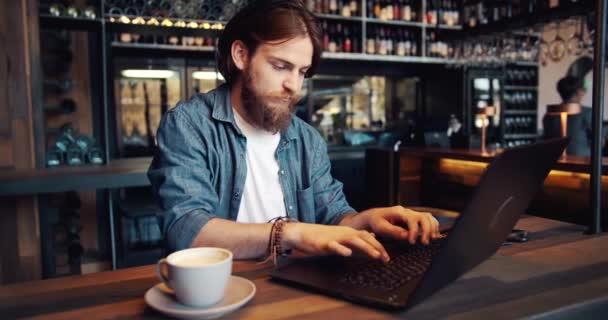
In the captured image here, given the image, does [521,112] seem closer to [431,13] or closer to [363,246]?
[431,13]

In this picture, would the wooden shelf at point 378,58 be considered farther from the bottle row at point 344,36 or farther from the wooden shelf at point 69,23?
the wooden shelf at point 69,23

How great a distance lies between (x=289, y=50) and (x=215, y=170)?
379 millimetres

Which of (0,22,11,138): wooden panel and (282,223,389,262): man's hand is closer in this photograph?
(282,223,389,262): man's hand

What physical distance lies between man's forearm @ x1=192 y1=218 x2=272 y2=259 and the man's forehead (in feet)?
1.64

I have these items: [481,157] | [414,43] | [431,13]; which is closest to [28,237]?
[481,157]

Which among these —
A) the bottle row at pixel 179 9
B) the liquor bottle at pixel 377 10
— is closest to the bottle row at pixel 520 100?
the liquor bottle at pixel 377 10

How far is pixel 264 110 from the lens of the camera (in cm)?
129

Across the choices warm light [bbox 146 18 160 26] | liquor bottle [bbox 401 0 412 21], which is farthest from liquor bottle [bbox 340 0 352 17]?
warm light [bbox 146 18 160 26]

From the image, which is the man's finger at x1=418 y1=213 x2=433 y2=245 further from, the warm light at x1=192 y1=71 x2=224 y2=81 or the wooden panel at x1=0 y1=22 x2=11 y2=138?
the warm light at x1=192 y1=71 x2=224 y2=81

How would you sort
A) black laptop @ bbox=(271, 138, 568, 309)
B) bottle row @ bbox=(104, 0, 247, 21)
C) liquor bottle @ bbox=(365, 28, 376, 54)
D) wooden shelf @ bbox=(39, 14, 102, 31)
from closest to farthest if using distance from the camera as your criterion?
black laptop @ bbox=(271, 138, 568, 309), wooden shelf @ bbox=(39, 14, 102, 31), bottle row @ bbox=(104, 0, 247, 21), liquor bottle @ bbox=(365, 28, 376, 54)

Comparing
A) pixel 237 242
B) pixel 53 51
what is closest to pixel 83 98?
pixel 53 51

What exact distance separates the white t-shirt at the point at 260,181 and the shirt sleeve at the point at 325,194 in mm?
121

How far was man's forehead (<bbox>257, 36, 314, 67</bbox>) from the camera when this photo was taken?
4.12ft

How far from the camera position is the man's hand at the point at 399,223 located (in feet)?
3.11
